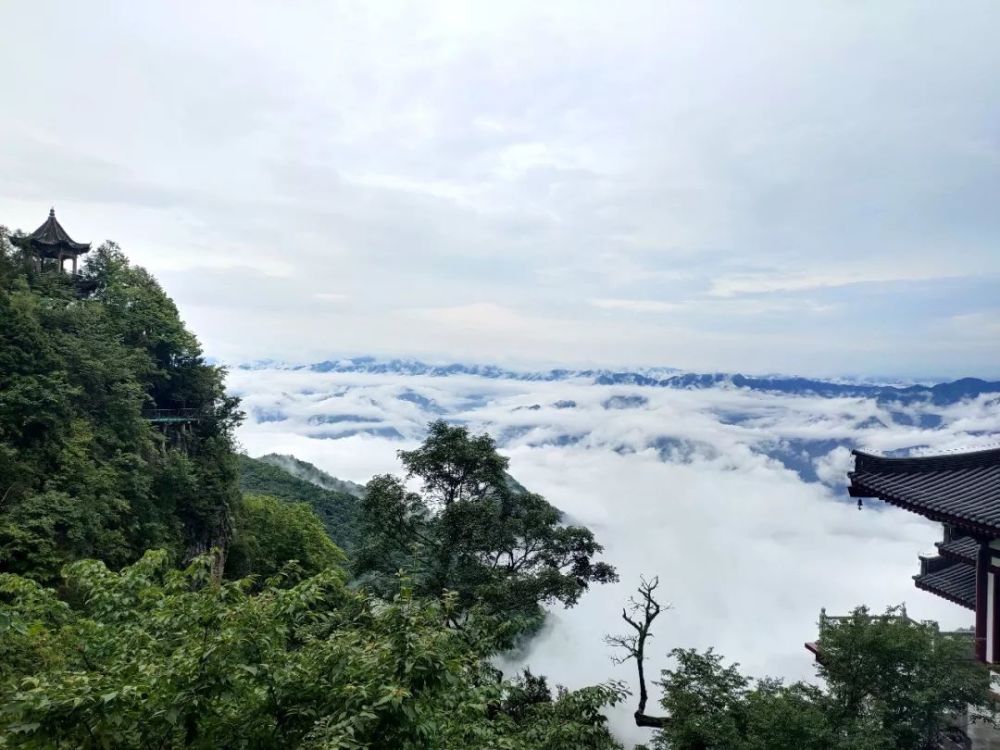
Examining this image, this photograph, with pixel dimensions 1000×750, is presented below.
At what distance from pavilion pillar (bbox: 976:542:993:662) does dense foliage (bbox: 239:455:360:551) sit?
61070mm

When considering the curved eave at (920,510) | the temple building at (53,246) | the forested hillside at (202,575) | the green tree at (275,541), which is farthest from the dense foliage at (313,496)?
the curved eave at (920,510)

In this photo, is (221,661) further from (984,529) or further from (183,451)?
(183,451)

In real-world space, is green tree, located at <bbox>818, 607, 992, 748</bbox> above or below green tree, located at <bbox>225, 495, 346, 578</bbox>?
above

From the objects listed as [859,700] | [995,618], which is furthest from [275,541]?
[995,618]

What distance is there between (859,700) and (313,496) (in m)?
68.9

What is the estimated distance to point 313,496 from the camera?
74.2 metres

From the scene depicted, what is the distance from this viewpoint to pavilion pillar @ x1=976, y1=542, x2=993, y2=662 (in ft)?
36.4

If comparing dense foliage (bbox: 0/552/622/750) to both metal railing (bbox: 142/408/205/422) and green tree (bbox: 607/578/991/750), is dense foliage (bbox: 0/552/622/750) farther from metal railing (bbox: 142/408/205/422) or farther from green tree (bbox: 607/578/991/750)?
metal railing (bbox: 142/408/205/422)

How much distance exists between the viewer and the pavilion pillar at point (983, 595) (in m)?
11.1

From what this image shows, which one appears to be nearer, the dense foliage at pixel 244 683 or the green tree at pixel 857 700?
the dense foliage at pixel 244 683

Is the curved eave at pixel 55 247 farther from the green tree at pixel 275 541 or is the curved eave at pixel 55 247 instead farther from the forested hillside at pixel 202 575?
the green tree at pixel 275 541

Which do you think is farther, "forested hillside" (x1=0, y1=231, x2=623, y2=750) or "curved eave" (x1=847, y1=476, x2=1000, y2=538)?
"curved eave" (x1=847, y1=476, x2=1000, y2=538)

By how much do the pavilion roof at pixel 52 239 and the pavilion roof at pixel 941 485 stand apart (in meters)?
49.9

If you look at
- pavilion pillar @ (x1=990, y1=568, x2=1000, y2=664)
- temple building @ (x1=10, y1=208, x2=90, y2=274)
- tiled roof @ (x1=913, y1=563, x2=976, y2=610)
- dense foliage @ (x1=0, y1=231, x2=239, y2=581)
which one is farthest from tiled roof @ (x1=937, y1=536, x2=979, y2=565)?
temple building @ (x1=10, y1=208, x2=90, y2=274)
